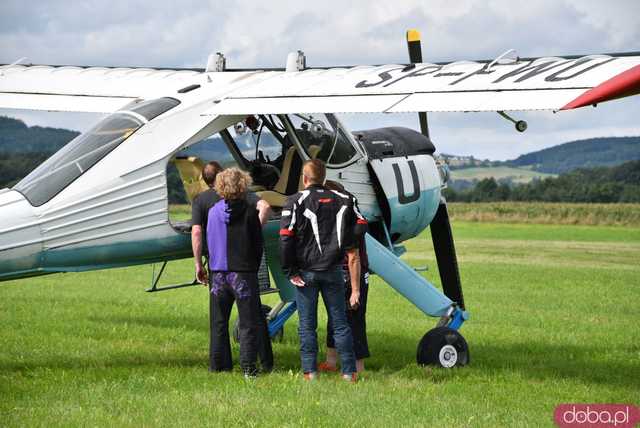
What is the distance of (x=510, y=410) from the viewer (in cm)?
804

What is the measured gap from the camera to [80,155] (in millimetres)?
9023

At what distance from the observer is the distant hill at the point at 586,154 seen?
16100cm

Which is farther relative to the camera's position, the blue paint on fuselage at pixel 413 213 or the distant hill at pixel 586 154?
the distant hill at pixel 586 154

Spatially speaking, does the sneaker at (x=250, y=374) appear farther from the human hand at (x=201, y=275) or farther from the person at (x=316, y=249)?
the human hand at (x=201, y=275)

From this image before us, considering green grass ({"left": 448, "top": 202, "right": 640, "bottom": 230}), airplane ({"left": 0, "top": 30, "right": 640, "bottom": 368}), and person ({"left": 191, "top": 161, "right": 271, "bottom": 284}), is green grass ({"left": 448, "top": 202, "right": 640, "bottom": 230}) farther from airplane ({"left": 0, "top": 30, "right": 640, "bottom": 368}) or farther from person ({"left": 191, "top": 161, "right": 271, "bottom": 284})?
person ({"left": 191, "top": 161, "right": 271, "bottom": 284})

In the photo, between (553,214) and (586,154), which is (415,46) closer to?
(553,214)

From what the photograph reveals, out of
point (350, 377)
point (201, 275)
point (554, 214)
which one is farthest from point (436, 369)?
point (554, 214)

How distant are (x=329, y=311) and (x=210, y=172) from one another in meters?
1.72

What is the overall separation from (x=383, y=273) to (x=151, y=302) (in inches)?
305

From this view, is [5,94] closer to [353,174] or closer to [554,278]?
[353,174]

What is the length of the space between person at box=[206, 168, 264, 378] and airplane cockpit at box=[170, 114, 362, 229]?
136cm

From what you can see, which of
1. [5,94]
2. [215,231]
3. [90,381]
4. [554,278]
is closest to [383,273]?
[215,231]

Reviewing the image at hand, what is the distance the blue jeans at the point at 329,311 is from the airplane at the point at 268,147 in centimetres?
122

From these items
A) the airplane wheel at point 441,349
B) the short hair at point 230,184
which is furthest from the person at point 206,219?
the airplane wheel at point 441,349
